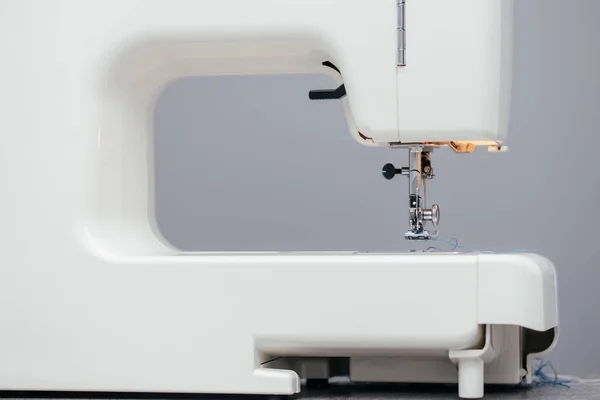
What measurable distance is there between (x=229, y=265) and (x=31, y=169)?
15.9 inches

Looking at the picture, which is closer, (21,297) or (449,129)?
(449,129)

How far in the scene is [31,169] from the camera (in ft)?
6.77

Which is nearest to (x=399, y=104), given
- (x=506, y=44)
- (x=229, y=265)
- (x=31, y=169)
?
(x=506, y=44)

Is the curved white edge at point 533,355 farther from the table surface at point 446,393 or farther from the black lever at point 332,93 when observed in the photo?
the black lever at point 332,93

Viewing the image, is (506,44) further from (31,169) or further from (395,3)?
(31,169)

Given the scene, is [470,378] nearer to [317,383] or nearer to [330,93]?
[317,383]

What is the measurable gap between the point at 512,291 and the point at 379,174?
1.71 metres

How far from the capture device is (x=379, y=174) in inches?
140

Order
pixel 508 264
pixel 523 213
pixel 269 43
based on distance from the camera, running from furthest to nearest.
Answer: pixel 523 213 < pixel 269 43 < pixel 508 264

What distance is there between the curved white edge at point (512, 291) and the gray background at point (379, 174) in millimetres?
1567

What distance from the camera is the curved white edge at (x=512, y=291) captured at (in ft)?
6.11

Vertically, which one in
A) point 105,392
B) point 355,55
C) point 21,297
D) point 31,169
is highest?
point 355,55

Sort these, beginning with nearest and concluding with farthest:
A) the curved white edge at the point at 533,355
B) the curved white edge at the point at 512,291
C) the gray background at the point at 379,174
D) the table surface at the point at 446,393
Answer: the curved white edge at the point at 512,291, the table surface at the point at 446,393, the curved white edge at the point at 533,355, the gray background at the point at 379,174

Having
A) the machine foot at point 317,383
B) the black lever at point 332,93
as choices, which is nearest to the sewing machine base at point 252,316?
the machine foot at point 317,383
